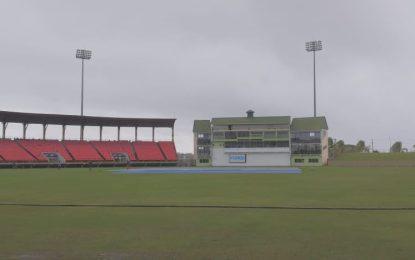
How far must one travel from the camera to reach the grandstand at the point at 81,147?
80.5 meters

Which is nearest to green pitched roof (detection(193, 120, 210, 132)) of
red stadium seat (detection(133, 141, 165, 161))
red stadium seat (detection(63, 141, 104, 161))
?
red stadium seat (detection(133, 141, 165, 161))

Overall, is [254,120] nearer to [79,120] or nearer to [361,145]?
[79,120]

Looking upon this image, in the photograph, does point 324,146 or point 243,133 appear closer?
point 324,146

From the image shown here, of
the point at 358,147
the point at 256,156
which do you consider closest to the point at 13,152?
the point at 256,156

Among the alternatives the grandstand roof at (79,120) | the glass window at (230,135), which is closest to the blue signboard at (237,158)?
the glass window at (230,135)

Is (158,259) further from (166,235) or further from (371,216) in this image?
(371,216)

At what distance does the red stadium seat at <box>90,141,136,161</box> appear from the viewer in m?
91.9

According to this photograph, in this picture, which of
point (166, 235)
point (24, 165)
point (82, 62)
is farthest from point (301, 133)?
point (166, 235)

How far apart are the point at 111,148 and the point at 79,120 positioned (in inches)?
390

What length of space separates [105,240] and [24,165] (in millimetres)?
74157

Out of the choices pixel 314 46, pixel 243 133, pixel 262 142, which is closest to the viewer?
pixel 314 46

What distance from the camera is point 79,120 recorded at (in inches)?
3536

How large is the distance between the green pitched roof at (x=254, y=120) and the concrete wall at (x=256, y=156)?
6.24 m

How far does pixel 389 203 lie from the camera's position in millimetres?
18125
